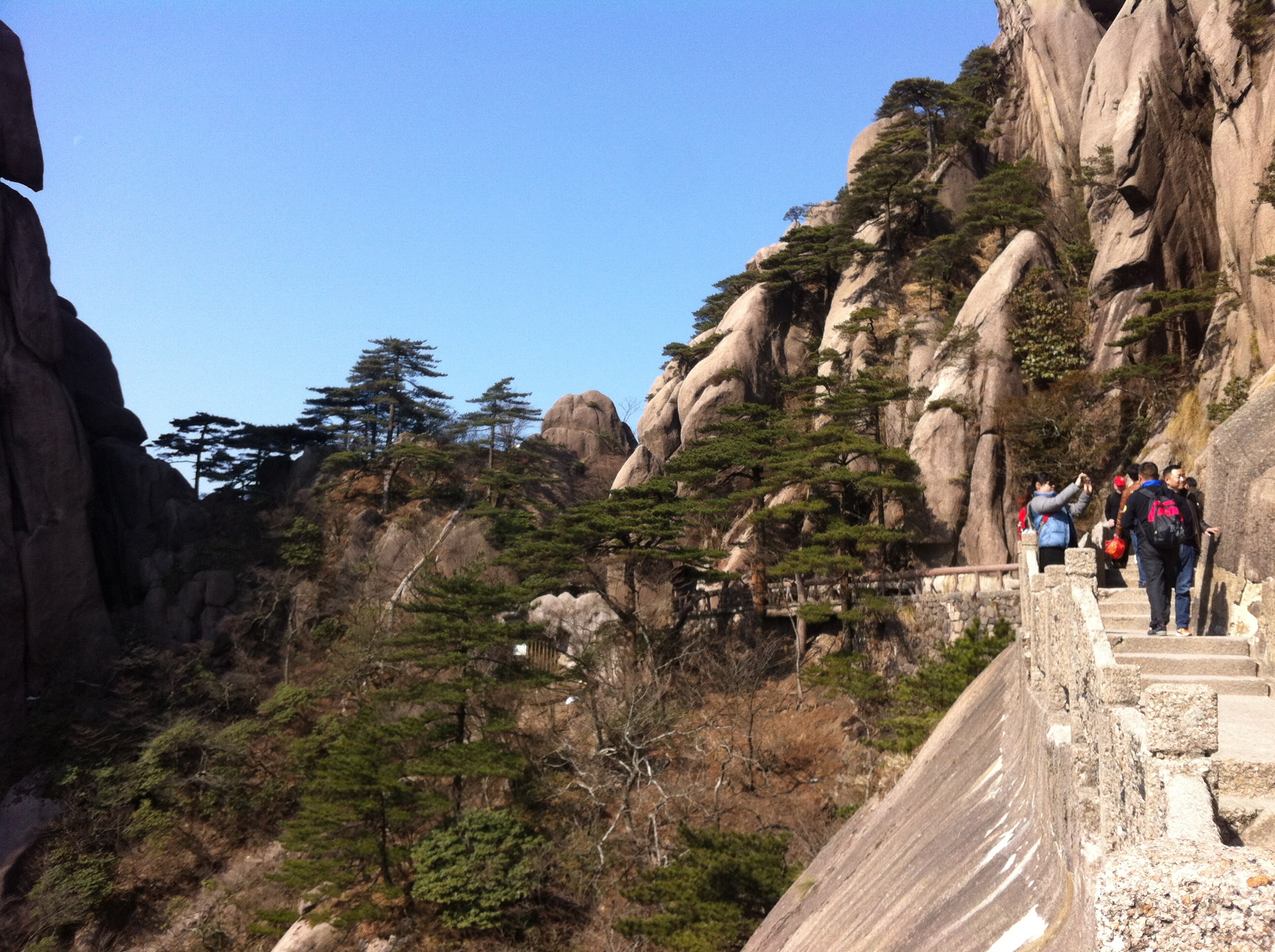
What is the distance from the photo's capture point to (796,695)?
73.0 ft

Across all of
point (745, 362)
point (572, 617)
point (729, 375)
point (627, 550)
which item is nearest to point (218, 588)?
point (572, 617)

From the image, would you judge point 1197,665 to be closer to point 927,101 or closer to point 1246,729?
point 1246,729

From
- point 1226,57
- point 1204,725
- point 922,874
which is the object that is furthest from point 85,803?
point 1226,57

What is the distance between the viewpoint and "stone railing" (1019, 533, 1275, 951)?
2.14m

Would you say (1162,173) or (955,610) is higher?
(1162,173)

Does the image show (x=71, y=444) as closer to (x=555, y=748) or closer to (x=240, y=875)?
(x=240, y=875)

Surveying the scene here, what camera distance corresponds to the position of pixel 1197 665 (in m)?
6.20

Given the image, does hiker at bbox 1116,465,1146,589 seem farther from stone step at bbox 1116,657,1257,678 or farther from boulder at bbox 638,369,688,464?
boulder at bbox 638,369,688,464

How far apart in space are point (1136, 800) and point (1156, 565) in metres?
4.66

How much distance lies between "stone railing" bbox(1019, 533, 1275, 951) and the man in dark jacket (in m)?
2.15

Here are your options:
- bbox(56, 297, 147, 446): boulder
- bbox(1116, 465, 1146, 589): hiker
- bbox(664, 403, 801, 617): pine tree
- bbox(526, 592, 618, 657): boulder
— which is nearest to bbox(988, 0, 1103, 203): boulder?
bbox(664, 403, 801, 617): pine tree

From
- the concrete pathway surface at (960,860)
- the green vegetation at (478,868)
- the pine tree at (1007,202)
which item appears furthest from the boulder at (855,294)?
the concrete pathway surface at (960,860)

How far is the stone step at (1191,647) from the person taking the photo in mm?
6478

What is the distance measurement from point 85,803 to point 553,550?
530 inches
